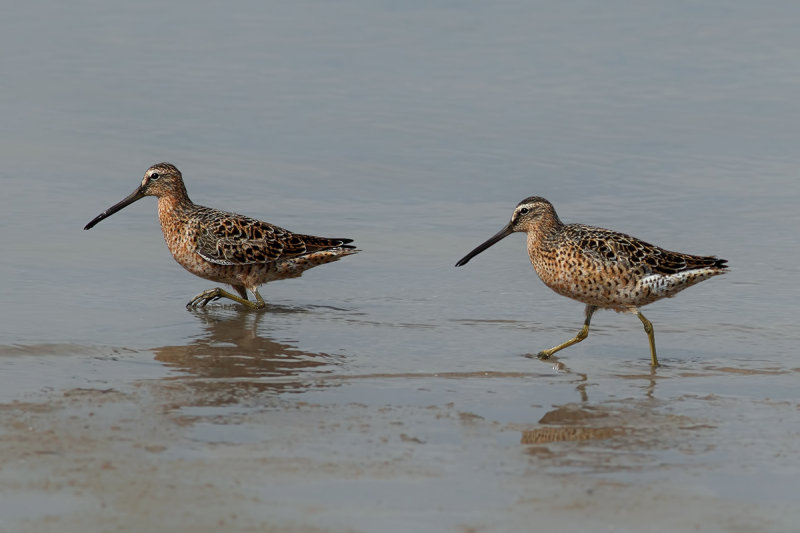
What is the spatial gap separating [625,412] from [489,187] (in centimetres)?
624

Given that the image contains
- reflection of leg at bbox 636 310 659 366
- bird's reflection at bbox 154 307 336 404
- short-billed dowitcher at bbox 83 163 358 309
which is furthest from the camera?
short-billed dowitcher at bbox 83 163 358 309

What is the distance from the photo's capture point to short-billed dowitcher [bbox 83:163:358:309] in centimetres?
1044

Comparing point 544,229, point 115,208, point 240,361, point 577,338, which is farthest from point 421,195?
point 240,361

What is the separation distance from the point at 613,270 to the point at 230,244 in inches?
127

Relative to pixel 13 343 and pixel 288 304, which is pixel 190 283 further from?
pixel 13 343

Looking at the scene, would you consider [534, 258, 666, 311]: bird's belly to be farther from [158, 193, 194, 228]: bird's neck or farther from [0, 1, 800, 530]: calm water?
[158, 193, 194, 228]: bird's neck

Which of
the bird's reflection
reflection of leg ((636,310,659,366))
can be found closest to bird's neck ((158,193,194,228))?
the bird's reflection

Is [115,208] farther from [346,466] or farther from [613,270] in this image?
[346,466]

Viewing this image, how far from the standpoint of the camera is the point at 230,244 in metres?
10.5

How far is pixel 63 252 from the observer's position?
10789 mm

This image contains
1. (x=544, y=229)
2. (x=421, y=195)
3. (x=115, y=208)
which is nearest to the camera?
(x=544, y=229)

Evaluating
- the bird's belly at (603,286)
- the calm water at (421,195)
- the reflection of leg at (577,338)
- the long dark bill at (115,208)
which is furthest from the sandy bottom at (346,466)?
the long dark bill at (115,208)

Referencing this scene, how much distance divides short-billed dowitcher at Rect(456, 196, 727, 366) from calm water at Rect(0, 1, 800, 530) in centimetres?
37

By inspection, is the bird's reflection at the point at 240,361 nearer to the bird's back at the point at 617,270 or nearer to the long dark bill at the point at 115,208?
the bird's back at the point at 617,270
